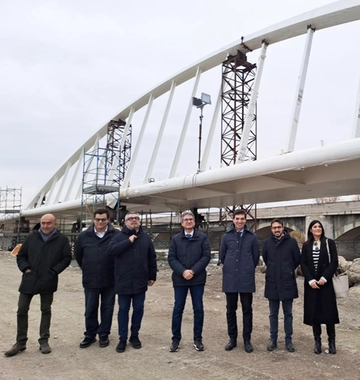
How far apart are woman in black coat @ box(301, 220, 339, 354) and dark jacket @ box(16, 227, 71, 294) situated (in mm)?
3096

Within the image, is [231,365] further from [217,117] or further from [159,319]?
[217,117]

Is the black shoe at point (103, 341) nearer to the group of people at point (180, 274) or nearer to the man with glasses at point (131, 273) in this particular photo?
the group of people at point (180, 274)

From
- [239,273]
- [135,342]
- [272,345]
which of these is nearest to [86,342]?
[135,342]

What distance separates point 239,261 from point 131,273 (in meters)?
1.40

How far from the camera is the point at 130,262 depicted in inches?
185

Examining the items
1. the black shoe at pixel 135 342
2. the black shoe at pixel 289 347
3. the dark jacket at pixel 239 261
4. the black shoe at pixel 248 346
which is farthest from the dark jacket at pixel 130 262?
the black shoe at pixel 289 347

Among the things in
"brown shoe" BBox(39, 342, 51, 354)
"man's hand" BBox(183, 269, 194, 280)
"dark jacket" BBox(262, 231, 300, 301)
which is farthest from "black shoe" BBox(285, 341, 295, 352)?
"brown shoe" BBox(39, 342, 51, 354)

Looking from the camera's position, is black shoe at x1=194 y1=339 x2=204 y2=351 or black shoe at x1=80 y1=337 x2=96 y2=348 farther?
black shoe at x1=80 y1=337 x2=96 y2=348

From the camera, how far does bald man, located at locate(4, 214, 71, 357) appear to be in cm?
452

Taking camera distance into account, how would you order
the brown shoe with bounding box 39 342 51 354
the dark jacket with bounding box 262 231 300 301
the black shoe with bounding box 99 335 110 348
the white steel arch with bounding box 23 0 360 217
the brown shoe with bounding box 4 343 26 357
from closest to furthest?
1. the brown shoe with bounding box 4 343 26 357
2. the brown shoe with bounding box 39 342 51 354
3. the dark jacket with bounding box 262 231 300 301
4. the black shoe with bounding box 99 335 110 348
5. the white steel arch with bounding box 23 0 360 217

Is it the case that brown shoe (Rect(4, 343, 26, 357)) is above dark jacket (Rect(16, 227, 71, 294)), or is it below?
below

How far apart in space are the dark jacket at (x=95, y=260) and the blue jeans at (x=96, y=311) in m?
0.10

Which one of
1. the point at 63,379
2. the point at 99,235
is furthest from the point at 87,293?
the point at 63,379

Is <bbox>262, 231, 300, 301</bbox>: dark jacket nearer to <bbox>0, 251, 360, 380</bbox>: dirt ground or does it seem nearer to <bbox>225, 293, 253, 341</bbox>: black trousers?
<bbox>225, 293, 253, 341</bbox>: black trousers
